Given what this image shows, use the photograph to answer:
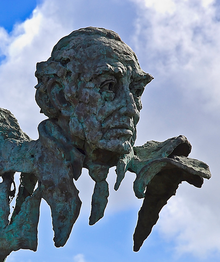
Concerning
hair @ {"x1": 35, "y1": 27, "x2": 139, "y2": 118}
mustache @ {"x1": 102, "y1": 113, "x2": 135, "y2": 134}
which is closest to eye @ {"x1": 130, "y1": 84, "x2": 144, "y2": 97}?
hair @ {"x1": 35, "y1": 27, "x2": 139, "y2": 118}

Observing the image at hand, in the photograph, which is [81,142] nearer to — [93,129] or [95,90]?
[93,129]

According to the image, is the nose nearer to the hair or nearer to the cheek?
the cheek

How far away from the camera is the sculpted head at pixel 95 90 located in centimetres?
1175

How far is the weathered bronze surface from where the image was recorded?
1179 centimetres

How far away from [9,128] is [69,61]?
1.58 m

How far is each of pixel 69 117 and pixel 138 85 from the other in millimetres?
1085

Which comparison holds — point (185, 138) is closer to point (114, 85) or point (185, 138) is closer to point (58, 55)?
point (114, 85)

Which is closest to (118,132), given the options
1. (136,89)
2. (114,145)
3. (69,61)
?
(114,145)

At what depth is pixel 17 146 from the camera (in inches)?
494

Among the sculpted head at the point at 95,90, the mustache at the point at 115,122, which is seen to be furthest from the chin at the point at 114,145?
the mustache at the point at 115,122

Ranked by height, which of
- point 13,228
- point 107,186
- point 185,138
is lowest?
point 13,228

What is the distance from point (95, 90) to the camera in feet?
38.7

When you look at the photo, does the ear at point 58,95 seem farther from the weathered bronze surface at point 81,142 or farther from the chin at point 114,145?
the chin at point 114,145

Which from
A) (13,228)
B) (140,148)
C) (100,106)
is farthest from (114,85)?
(13,228)
